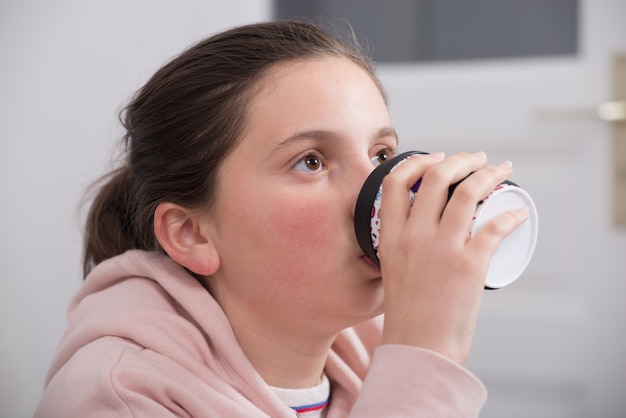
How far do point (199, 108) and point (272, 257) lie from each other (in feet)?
0.70

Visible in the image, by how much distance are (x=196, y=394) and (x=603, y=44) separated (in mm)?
1269

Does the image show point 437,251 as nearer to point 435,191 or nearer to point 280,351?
point 435,191

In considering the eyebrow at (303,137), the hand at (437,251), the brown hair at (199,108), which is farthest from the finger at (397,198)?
the brown hair at (199,108)

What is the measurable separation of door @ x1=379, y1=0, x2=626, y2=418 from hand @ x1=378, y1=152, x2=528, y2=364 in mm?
964

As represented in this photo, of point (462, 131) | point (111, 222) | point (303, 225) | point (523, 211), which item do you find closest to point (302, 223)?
point (303, 225)

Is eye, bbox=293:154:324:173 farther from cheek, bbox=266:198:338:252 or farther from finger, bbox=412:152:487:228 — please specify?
finger, bbox=412:152:487:228

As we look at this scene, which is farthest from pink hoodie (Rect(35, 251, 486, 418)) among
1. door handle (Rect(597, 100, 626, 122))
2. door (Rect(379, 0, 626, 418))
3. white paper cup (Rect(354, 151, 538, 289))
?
door handle (Rect(597, 100, 626, 122))

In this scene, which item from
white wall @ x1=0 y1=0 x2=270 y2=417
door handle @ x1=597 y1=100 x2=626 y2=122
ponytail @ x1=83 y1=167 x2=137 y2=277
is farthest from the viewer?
white wall @ x1=0 y1=0 x2=270 y2=417

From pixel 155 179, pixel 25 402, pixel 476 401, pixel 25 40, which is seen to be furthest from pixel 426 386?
pixel 25 40

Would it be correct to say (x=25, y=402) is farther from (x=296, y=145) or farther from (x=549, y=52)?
(x=549, y=52)

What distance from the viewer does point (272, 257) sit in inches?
33.0

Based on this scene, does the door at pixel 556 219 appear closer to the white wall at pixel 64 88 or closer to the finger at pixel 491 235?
the white wall at pixel 64 88

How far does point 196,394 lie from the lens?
2.59 ft

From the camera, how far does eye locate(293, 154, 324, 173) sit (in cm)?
84
